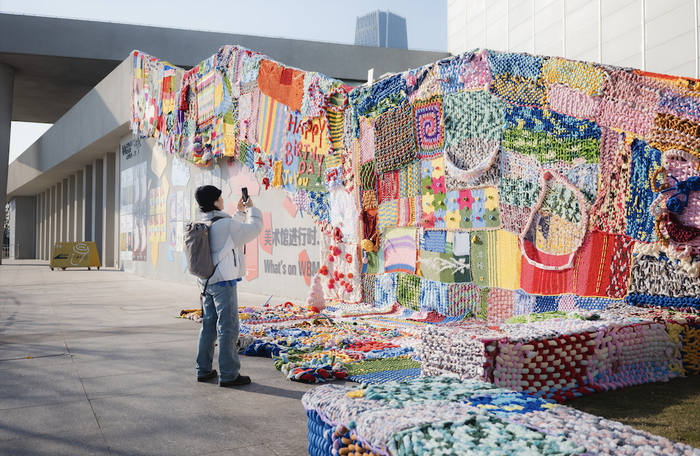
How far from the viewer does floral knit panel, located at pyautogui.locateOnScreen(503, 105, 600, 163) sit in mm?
4430

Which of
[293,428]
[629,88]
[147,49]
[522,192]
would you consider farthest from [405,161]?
[147,49]

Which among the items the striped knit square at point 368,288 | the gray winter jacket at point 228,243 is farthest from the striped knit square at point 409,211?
the gray winter jacket at point 228,243

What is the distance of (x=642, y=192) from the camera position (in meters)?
4.05

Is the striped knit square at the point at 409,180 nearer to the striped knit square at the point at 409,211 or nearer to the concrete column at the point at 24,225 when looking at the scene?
the striped knit square at the point at 409,211

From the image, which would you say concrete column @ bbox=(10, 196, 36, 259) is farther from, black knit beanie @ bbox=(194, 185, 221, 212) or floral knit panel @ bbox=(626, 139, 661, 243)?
floral knit panel @ bbox=(626, 139, 661, 243)

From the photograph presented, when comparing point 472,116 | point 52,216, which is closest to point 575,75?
point 472,116

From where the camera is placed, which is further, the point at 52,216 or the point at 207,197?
the point at 52,216

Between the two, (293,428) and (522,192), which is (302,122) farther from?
(293,428)

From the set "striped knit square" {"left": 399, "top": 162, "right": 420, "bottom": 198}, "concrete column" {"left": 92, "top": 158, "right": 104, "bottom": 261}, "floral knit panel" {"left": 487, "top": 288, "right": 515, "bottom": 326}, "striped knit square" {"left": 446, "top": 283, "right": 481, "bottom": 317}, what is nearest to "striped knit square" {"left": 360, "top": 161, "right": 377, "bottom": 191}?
"striped knit square" {"left": 399, "top": 162, "right": 420, "bottom": 198}

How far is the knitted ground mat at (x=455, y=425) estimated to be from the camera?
1477mm

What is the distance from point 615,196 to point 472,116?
1572mm

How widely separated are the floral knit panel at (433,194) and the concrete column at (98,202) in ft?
55.0

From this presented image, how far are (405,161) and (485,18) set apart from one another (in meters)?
18.3

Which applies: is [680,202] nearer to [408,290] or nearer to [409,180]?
[409,180]
